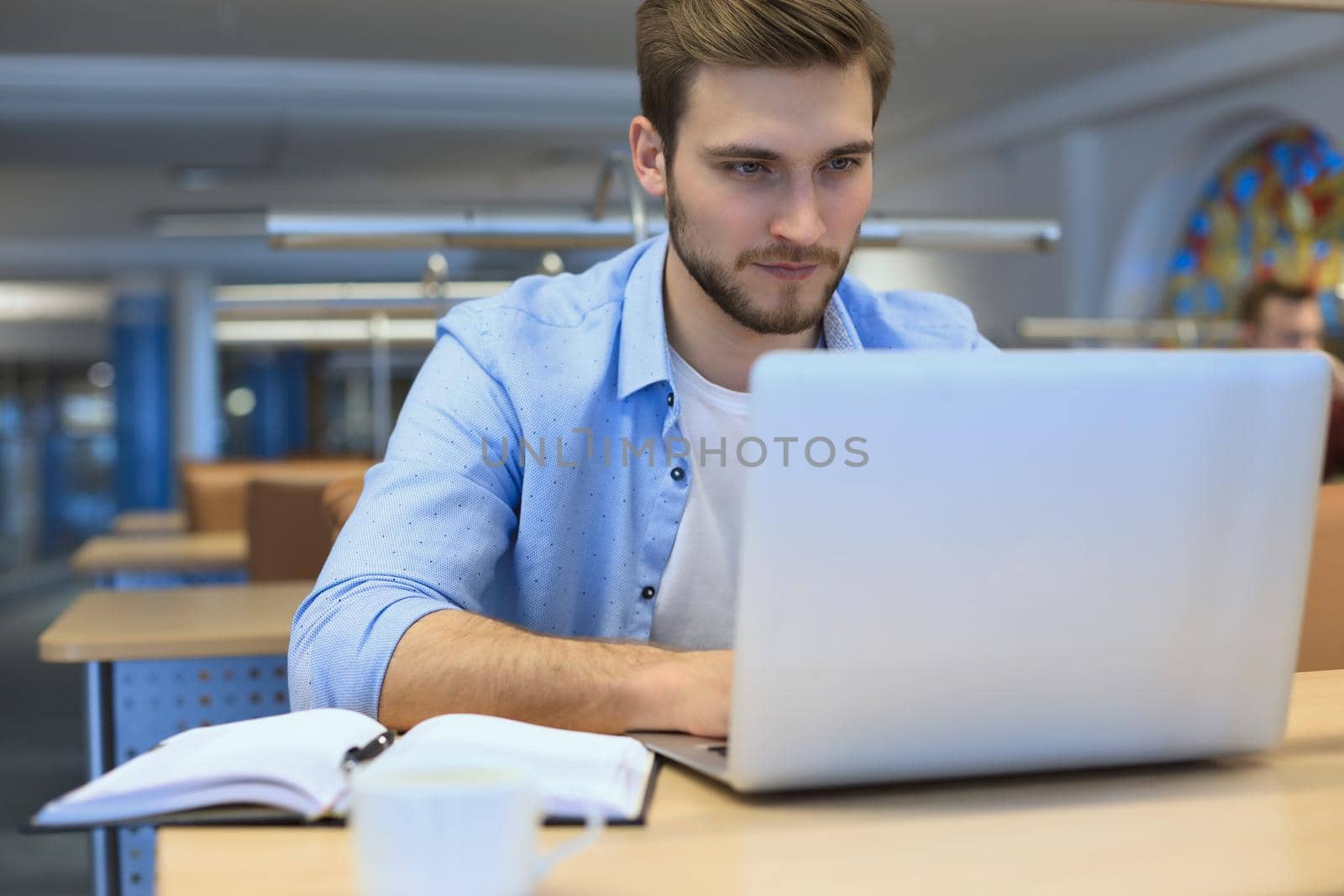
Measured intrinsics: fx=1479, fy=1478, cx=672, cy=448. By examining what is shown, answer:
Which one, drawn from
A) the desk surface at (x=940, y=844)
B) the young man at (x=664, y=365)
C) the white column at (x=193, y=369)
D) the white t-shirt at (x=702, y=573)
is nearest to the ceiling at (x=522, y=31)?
the young man at (x=664, y=365)

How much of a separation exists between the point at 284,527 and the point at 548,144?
22.7 feet

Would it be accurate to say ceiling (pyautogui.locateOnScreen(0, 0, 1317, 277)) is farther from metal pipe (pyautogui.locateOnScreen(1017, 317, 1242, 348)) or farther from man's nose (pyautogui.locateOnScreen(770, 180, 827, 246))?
man's nose (pyautogui.locateOnScreen(770, 180, 827, 246))

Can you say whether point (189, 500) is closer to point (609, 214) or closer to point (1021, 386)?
point (609, 214)

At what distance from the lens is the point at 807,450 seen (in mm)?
723

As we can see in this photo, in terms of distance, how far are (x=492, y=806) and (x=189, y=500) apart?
14.5ft

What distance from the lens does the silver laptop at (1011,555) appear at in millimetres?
737

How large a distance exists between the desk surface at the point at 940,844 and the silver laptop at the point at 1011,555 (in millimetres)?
21

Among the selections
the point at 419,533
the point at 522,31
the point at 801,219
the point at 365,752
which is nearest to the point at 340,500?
the point at 419,533

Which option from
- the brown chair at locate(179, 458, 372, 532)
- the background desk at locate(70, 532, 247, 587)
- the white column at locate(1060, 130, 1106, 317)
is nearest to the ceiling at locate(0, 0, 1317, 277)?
the white column at locate(1060, 130, 1106, 317)

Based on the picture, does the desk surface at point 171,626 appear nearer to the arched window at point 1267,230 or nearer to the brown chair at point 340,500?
the brown chair at point 340,500

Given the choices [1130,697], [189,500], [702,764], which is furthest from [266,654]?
[189,500]

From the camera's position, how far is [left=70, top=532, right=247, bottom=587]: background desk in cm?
360

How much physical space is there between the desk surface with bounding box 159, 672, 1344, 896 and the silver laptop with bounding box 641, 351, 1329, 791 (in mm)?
21

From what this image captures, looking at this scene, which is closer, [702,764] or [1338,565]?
[702,764]
